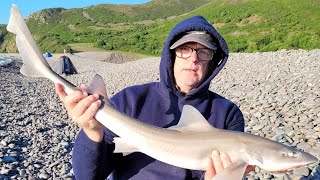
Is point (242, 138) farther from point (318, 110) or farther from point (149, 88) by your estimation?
point (318, 110)

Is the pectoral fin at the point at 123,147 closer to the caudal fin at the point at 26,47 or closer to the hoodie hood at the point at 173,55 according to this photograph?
the hoodie hood at the point at 173,55

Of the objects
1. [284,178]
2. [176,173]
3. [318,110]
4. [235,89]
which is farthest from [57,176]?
[235,89]

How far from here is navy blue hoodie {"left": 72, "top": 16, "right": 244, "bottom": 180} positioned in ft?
11.0

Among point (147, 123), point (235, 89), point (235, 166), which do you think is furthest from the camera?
point (235, 89)

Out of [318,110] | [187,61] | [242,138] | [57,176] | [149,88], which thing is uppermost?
[187,61]

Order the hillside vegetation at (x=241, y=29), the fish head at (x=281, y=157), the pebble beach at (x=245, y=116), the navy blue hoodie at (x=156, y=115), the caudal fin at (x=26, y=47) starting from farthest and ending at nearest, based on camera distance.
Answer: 1. the hillside vegetation at (x=241, y=29)
2. the pebble beach at (x=245, y=116)
3. the navy blue hoodie at (x=156, y=115)
4. the fish head at (x=281, y=157)
5. the caudal fin at (x=26, y=47)

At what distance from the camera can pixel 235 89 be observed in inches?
560

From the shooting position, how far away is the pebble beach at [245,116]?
7.65 m

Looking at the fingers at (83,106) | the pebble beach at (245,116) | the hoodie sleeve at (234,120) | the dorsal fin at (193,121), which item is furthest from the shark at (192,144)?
the pebble beach at (245,116)

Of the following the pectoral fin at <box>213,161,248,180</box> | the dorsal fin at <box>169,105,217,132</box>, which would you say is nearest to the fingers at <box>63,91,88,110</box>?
the dorsal fin at <box>169,105,217,132</box>

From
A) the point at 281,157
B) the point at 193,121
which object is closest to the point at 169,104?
the point at 193,121

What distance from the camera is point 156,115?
11.7 ft

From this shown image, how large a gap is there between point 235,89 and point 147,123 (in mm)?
11258

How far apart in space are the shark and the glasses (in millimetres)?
598
